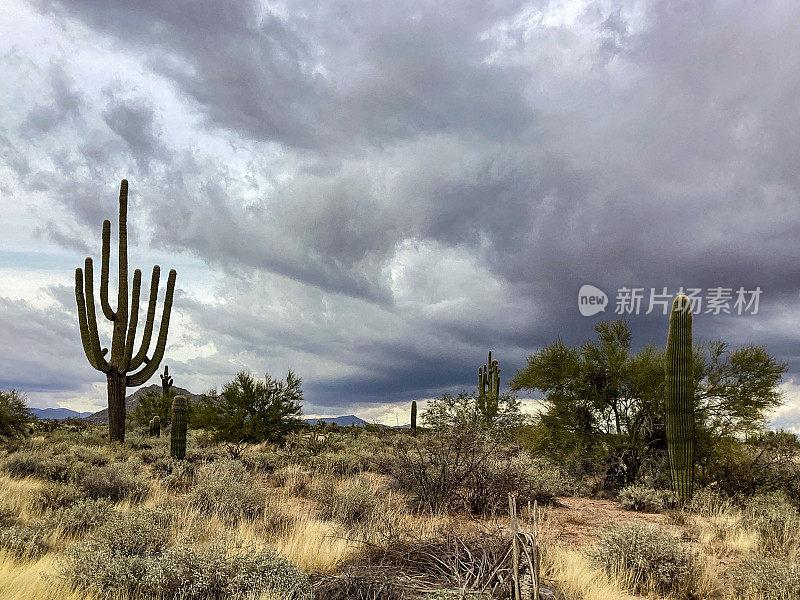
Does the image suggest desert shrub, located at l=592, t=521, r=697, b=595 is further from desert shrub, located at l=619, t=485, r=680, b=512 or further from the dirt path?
desert shrub, located at l=619, t=485, r=680, b=512

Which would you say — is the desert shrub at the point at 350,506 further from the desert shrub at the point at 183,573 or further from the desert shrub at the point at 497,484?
the desert shrub at the point at 183,573

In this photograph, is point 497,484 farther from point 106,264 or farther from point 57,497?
point 106,264

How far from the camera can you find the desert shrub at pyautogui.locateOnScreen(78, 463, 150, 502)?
10891 mm

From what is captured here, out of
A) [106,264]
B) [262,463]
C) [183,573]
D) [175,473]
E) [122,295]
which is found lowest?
[262,463]

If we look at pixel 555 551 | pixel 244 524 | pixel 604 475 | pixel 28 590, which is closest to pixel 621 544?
pixel 555 551

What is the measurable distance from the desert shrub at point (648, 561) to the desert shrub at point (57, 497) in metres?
9.21

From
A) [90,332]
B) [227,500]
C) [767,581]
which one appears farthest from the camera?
[90,332]

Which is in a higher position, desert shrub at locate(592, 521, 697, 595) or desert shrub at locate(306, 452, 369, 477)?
desert shrub at locate(592, 521, 697, 595)

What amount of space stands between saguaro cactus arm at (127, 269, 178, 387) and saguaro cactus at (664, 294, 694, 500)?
20201 millimetres

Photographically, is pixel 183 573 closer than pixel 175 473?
Yes

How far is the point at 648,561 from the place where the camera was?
730 centimetres

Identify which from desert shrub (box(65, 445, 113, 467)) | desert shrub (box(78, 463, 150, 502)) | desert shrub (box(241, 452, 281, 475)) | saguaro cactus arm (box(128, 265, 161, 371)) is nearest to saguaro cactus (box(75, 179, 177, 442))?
saguaro cactus arm (box(128, 265, 161, 371))

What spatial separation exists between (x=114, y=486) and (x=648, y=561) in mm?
9777

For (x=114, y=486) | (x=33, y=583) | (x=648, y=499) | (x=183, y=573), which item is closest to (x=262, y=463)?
(x=114, y=486)
